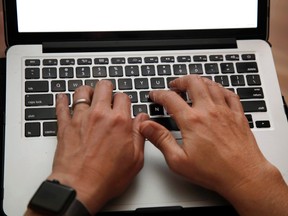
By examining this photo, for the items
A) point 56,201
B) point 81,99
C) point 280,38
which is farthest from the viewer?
point 280,38

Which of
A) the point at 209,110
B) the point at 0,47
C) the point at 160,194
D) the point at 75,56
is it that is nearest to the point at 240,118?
the point at 209,110

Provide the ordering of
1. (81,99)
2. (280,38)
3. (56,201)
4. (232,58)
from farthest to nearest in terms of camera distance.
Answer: (280,38), (232,58), (81,99), (56,201)

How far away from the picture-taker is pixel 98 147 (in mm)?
497

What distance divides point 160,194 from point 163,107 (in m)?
0.13

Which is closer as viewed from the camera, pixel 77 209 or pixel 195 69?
pixel 77 209

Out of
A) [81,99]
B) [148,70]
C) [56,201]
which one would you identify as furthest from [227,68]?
[56,201]

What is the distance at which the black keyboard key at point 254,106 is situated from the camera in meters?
0.60

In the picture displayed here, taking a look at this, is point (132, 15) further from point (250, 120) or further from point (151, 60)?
point (250, 120)

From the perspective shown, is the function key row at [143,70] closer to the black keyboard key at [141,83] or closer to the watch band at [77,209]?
the black keyboard key at [141,83]

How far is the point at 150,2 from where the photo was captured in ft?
2.07

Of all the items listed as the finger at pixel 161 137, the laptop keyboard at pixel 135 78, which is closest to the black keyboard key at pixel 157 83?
the laptop keyboard at pixel 135 78

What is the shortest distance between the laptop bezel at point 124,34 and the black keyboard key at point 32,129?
0.47 ft

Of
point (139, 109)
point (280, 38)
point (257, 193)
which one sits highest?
point (280, 38)

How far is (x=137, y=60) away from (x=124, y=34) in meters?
0.05
